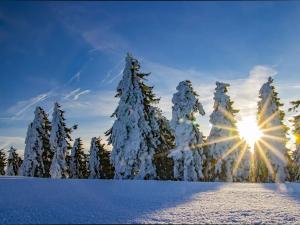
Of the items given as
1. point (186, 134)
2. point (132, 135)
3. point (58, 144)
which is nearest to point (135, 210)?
point (132, 135)

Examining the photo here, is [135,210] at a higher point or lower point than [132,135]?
lower

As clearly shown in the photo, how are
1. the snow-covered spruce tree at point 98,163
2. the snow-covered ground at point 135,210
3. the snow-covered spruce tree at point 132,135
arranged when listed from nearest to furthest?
1. the snow-covered ground at point 135,210
2. the snow-covered spruce tree at point 132,135
3. the snow-covered spruce tree at point 98,163

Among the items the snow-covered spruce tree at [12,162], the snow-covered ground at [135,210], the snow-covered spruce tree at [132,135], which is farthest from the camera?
→ the snow-covered spruce tree at [12,162]

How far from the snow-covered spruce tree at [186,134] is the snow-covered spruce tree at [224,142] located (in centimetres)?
738

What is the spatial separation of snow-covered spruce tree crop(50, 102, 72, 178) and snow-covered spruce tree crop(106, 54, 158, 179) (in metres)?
16.0

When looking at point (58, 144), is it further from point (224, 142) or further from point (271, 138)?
point (271, 138)

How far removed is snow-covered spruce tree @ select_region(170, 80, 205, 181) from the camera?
3070 centimetres

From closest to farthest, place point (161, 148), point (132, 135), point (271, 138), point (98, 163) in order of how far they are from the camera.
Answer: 1. point (132, 135)
2. point (161, 148)
3. point (271, 138)
4. point (98, 163)

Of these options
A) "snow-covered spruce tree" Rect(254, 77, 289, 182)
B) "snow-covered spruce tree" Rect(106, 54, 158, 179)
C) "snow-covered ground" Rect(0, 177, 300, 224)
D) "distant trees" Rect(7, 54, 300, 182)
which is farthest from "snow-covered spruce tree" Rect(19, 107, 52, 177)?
"snow-covered ground" Rect(0, 177, 300, 224)

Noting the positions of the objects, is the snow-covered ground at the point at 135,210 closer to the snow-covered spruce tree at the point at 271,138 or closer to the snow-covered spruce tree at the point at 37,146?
the snow-covered spruce tree at the point at 271,138

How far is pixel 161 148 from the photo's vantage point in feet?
99.8

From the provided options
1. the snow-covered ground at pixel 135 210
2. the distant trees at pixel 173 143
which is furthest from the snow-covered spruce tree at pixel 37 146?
the snow-covered ground at pixel 135 210

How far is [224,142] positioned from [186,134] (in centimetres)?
926

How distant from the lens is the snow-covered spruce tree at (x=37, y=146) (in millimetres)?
41562
